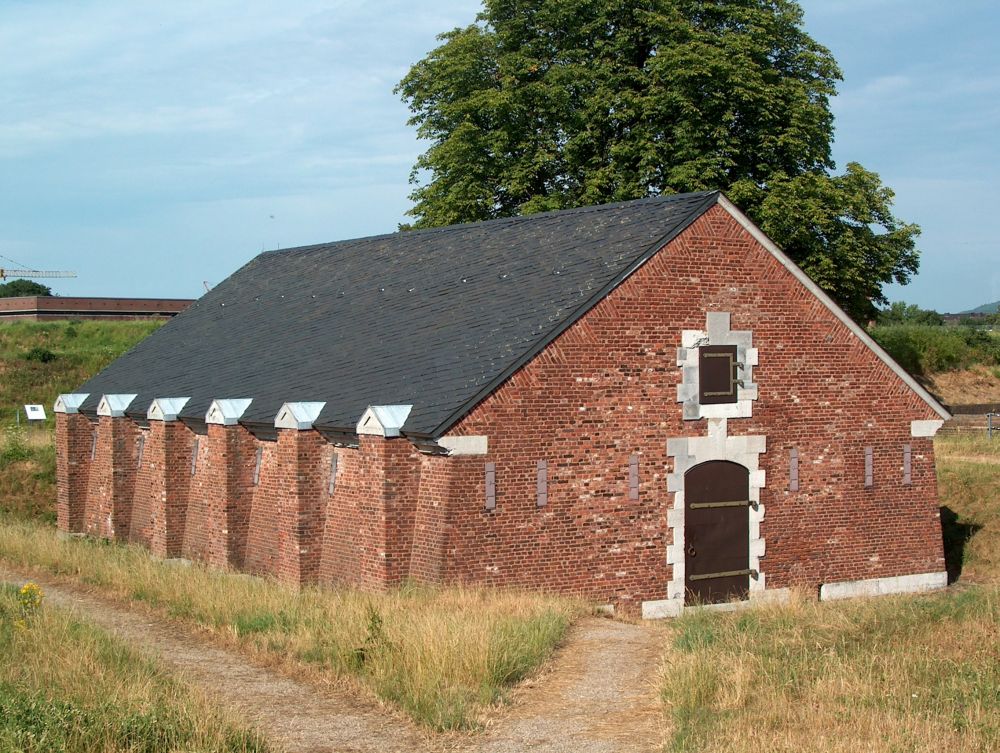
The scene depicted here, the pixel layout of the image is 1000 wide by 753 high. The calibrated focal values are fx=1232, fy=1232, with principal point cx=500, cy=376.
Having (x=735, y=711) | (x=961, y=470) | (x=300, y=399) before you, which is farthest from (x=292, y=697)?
(x=961, y=470)

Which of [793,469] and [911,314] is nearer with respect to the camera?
[793,469]

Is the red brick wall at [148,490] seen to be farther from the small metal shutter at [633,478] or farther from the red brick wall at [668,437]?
the small metal shutter at [633,478]

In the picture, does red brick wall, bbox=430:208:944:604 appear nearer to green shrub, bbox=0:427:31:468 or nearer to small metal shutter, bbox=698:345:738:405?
small metal shutter, bbox=698:345:738:405

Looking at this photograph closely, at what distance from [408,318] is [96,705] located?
12.3m

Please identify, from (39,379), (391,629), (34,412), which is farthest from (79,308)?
(391,629)

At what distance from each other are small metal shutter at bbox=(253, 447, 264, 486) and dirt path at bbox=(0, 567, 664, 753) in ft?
22.9

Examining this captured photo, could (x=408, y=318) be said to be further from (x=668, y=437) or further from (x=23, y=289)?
(x=23, y=289)

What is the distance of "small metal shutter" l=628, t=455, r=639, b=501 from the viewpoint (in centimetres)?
1859

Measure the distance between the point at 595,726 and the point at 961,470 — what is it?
19.3 metres

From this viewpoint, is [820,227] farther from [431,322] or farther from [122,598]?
[122,598]

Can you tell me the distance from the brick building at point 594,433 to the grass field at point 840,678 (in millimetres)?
2784

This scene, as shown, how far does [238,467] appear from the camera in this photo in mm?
22344

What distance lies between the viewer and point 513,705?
462 inches

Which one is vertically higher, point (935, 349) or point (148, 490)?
point (935, 349)
